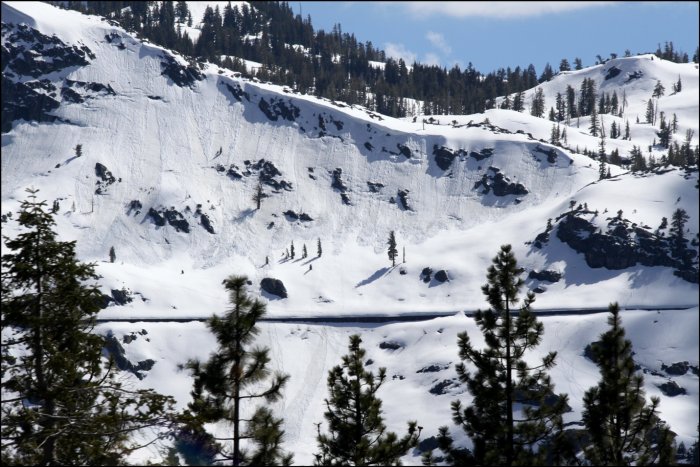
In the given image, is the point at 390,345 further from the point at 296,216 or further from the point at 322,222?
the point at 296,216

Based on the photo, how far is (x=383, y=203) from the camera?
191000 mm

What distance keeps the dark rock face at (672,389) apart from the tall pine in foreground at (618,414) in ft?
327

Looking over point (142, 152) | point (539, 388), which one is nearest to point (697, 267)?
point (142, 152)

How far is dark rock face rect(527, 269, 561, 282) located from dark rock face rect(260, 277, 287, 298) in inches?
1747

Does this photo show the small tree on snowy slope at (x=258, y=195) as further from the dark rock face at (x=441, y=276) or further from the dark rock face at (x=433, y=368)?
the dark rock face at (x=433, y=368)

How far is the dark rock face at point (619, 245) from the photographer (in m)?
152

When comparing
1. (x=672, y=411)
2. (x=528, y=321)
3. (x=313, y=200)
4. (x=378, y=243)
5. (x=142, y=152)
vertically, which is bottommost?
(x=528, y=321)

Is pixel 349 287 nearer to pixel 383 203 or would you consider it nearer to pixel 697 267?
pixel 383 203

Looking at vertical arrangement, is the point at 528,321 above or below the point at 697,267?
below

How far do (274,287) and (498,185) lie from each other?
220 ft

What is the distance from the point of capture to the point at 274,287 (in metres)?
149

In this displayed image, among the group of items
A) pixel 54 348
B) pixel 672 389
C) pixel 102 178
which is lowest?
pixel 54 348

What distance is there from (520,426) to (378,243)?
14956 cm

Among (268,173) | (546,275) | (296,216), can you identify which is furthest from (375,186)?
(546,275)
